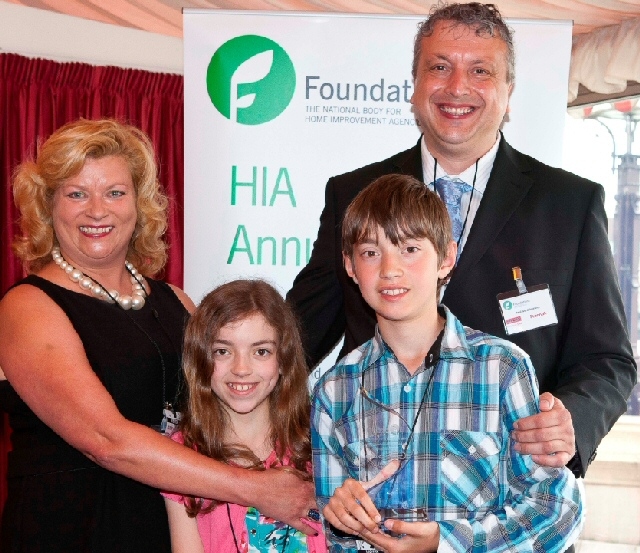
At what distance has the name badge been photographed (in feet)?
7.37

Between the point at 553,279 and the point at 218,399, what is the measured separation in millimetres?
941

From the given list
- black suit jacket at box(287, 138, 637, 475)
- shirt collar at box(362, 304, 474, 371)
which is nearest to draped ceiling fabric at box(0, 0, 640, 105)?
black suit jacket at box(287, 138, 637, 475)

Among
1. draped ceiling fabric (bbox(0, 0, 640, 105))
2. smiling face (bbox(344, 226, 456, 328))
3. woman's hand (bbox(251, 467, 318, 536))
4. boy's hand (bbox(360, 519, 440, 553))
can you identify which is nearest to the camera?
boy's hand (bbox(360, 519, 440, 553))

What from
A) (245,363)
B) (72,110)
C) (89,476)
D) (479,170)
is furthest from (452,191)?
(72,110)

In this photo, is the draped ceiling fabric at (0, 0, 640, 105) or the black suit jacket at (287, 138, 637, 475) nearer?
the black suit jacket at (287, 138, 637, 475)

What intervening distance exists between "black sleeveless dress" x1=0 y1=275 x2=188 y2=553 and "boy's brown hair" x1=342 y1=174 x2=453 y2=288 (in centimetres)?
74

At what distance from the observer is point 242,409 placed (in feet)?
7.52

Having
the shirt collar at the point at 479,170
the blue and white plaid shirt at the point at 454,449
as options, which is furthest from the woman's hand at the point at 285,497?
the shirt collar at the point at 479,170

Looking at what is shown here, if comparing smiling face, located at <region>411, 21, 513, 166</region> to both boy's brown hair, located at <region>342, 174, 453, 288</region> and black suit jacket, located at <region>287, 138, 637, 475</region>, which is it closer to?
black suit jacket, located at <region>287, 138, 637, 475</region>

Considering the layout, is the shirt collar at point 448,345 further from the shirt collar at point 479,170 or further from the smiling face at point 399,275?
the shirt collar at point 479,170

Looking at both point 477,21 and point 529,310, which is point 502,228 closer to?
point 529,310

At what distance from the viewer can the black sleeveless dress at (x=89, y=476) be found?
7.64 ft

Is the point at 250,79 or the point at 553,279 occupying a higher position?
the point at 250,79

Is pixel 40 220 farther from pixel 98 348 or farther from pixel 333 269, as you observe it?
pixel 333 269
